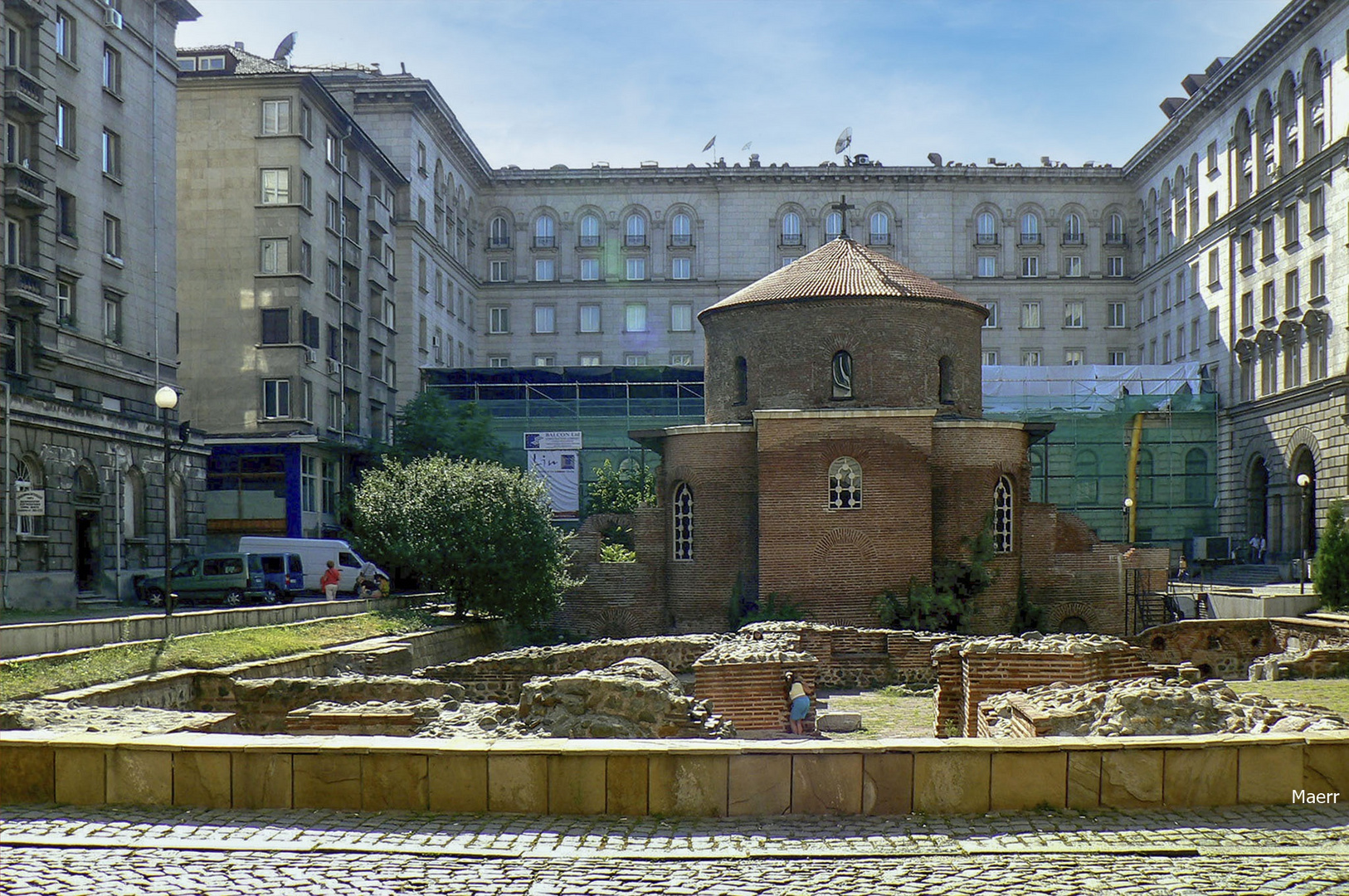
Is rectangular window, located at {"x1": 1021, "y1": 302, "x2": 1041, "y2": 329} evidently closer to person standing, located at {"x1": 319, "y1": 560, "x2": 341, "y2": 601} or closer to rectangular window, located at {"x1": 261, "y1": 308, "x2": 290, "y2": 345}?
rectangular window, located at {"x1": 261, "y1": 308, "x2": 290, "y2": 345}

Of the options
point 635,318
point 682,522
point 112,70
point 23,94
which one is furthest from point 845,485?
point 635,318

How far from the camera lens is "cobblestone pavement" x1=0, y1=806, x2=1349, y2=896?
7496mm

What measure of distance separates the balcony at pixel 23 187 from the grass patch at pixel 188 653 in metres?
12.8

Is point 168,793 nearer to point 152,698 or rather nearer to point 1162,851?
point 1162,851

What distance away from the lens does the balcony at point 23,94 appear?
30.6 meters

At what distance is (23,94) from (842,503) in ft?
69.1

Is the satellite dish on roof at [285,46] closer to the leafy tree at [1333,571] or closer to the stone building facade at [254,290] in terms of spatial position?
the stone building facade at [254,290]

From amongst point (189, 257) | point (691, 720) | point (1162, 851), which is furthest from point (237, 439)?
point (1162, 851)

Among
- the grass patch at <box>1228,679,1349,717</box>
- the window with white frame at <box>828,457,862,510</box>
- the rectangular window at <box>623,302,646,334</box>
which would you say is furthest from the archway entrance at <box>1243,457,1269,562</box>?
the rectangular window at <box>623,302,646,334</box>

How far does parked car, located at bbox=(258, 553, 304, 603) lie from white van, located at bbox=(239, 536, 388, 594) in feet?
2.52

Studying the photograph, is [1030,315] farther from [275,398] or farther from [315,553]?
[315,553]

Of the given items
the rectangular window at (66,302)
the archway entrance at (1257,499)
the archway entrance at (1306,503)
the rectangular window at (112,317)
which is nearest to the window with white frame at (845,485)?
the rectangular window at (66,302)

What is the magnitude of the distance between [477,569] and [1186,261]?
43522mm

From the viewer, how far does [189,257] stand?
44625 millimetres
